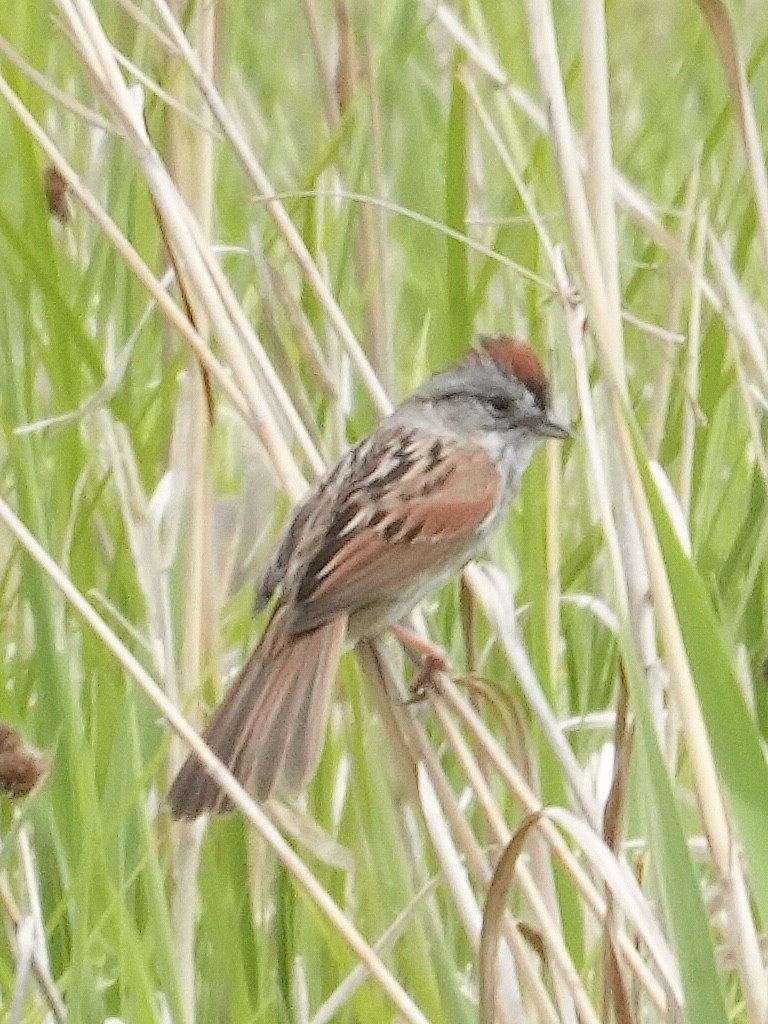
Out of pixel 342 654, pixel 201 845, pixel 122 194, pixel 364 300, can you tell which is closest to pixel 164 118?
pixel 122 194

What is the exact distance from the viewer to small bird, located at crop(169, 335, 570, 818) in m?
1.64

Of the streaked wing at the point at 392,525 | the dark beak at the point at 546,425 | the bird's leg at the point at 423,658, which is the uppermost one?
the dark beak at the point at 546,425

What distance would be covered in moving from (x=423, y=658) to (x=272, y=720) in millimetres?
186

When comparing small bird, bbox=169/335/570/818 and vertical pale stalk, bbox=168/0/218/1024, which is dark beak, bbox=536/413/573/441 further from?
vertical pale stalk, bbox=168/0/218/1024

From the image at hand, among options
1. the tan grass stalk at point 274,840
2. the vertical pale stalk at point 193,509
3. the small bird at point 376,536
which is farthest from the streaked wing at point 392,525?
the tan grass stalk at point 274,840

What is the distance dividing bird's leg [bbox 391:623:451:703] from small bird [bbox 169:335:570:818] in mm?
28

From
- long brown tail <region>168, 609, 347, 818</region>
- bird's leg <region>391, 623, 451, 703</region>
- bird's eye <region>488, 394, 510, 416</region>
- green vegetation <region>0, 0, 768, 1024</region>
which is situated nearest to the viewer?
green vegetation <region>0, 0, 768, 1024</region>

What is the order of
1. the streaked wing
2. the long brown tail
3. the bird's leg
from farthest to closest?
the streaked wing
the bird's leg
the long brown tail

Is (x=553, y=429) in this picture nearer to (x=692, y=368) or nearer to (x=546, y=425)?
(x=546, y=425)

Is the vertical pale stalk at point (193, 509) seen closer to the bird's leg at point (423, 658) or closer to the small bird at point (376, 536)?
the small bird at point (376, 536)

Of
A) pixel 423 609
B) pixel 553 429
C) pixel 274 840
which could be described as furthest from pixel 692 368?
pixel 274 840

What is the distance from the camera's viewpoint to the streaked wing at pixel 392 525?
1887 mm

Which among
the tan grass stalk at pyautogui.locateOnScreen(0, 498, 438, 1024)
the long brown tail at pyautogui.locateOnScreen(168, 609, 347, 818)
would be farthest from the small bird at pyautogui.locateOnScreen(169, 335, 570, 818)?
the tan grass stalk at pyautogui.locateOnScreen(0, 498, 438, 1024)

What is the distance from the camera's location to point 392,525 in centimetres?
204
